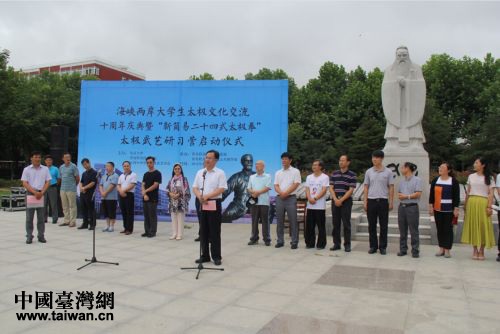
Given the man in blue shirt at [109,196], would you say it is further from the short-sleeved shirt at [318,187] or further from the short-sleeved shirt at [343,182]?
the short-sleeved shirt at [343,182]

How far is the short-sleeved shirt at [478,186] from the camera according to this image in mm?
5980

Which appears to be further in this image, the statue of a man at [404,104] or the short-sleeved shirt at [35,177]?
the statue of a man at [404,104]

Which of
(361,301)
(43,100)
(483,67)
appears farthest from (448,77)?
(43,100)

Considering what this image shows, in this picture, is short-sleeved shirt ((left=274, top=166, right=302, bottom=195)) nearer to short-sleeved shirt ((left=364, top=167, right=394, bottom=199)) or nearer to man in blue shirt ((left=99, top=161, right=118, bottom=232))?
short-sleeved shirt ((left=364, top=167, right=394, bottom=199))

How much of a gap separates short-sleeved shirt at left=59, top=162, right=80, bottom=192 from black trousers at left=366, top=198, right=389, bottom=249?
235 inches

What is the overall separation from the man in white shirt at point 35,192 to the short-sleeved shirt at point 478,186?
252 inches

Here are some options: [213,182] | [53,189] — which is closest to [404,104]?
[213,182]

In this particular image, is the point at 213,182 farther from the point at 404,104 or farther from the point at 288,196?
the point at 404,104

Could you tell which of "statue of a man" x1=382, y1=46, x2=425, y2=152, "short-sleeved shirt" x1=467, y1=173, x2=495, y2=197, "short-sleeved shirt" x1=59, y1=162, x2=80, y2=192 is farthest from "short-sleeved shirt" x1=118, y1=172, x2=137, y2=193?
"short-sleeved shirt" x1=467, y1=173, x2=495, y2=197

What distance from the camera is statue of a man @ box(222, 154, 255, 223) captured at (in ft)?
31.1

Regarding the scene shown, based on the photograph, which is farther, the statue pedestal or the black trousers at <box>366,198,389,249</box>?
the statue pedestal

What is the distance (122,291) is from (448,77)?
24212 millimetres

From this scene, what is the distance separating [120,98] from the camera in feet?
33.0

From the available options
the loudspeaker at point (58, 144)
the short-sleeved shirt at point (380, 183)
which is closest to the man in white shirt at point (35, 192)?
the loudspeaker at point (58, 144)
